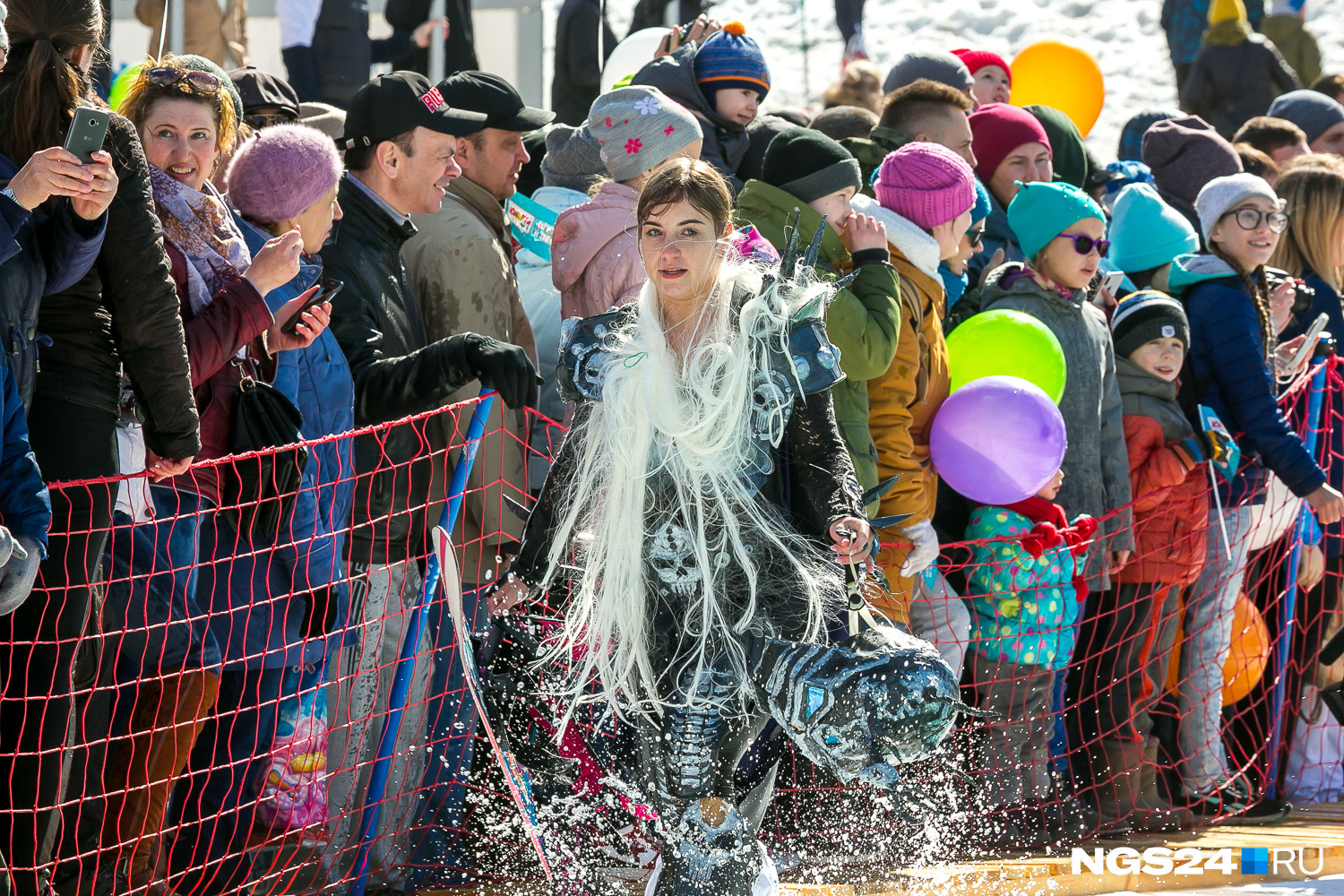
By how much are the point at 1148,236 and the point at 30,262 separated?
4.25 meters

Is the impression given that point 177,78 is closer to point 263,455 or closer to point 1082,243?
point 263,455

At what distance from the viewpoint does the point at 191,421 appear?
3.41m

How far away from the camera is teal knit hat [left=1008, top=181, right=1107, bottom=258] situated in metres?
5.27

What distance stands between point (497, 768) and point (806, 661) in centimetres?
142

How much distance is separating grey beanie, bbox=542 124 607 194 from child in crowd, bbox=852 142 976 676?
37.1 inches

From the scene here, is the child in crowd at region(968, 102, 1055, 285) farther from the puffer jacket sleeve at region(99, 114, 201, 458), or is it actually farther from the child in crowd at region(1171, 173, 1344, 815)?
the puffer jacket sleeve at region(99, 114, 201, 458)

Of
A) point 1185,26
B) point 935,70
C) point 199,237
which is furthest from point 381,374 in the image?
point 1185,26

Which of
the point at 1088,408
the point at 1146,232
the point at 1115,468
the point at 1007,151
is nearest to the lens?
the point at 1088,408

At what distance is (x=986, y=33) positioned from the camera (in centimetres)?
1473

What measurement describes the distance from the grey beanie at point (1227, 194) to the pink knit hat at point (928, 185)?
4.59 ft

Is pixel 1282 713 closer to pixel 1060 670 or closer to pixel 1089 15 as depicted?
pixel 1060 670

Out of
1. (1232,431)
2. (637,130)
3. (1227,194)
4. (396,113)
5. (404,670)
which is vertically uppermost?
(396,113)

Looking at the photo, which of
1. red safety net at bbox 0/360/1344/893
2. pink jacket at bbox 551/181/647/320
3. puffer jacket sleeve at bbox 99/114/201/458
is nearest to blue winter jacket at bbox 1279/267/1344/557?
red safety net at bbox 0/360/1344/893

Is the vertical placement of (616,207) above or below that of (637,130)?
below
